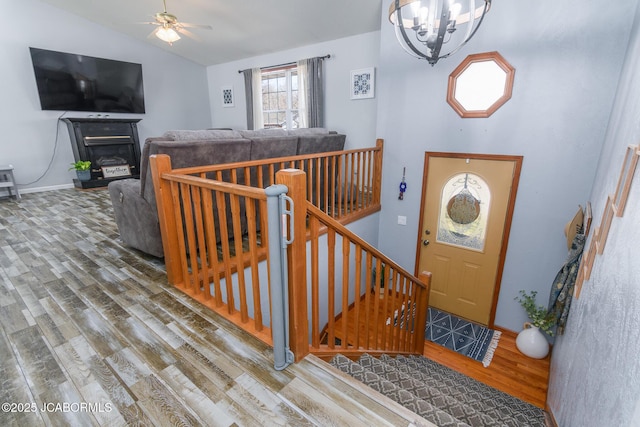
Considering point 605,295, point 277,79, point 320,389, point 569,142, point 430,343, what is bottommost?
point 430,343

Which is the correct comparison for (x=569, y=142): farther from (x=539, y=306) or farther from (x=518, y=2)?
(x=539, y=306)

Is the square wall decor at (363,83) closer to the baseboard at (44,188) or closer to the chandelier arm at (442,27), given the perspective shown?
the chandelier arm at (442,27)

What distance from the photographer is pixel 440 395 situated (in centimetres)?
198

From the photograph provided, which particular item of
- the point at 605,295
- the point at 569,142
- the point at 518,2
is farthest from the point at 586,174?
the point at 605,295

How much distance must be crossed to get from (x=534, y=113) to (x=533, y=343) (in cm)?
248

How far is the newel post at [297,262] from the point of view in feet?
4.46

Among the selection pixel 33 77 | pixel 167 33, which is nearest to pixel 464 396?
pixel 167 33

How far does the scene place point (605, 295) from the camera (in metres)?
1.36

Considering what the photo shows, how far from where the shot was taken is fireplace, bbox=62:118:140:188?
5.44 metres

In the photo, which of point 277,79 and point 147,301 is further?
point 277,79

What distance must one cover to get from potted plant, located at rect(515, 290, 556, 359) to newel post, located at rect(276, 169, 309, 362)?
2946 millimetres

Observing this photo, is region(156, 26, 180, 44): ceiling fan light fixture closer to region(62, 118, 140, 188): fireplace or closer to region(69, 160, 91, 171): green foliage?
region(62, 118, 140, 188): fireplace

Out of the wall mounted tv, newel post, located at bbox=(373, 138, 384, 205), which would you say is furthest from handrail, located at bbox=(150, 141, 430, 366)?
the wall mounted tv

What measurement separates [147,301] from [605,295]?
261 cm
